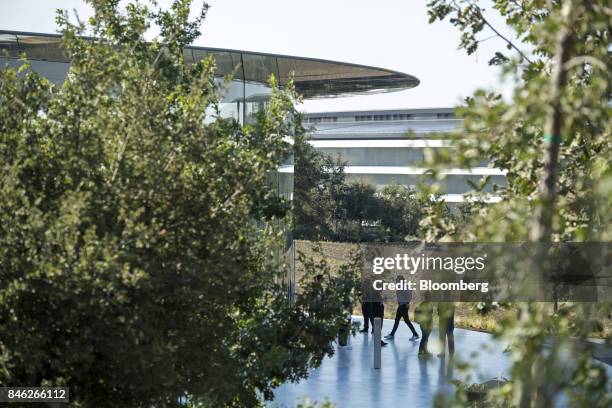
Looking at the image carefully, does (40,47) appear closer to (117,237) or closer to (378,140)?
(117,237)

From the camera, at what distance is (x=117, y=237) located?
16.5ft

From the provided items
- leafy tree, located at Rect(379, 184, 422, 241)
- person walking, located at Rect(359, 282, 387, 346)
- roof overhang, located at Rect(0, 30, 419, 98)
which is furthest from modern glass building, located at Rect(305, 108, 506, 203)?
roof overhang, located at Rect(0, 30, 419, 98)

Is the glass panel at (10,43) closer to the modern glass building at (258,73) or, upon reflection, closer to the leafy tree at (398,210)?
the modern glass building at (258,73)

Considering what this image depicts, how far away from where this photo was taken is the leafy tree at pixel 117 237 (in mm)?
4965

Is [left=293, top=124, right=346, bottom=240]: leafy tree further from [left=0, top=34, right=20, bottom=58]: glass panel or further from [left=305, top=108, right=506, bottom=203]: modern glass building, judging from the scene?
[left=0, top=34, right=20, bottom=58]: glass panel

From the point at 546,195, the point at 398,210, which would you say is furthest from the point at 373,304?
the point at 398,210

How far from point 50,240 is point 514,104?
2.79m

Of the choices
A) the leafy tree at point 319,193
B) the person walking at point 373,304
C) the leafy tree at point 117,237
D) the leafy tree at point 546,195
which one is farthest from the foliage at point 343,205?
the leafy tree at point 546,195

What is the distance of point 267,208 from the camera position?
7781 mm

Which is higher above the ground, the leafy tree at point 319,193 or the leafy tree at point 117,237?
the leafy tree at point 319,193

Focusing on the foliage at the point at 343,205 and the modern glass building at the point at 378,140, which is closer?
the foliage at the point at 343,205

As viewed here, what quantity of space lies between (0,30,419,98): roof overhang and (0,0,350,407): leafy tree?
7.22 ft

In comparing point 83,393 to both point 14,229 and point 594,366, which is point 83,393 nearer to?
point 14,229

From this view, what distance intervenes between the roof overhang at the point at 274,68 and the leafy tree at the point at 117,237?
220 cm
